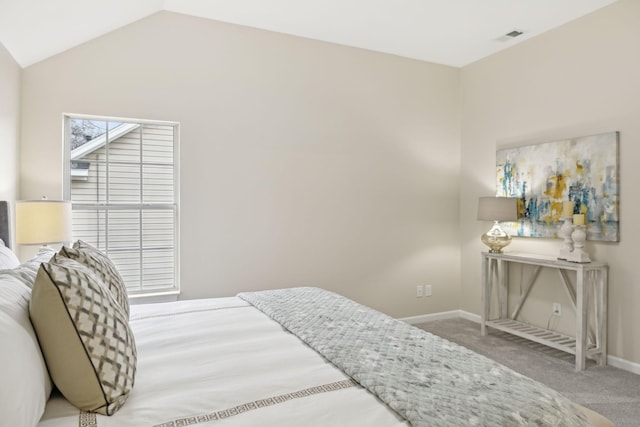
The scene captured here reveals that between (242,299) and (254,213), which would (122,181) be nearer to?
(254,213)

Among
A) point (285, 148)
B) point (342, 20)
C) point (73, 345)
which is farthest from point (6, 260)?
point (342, 20)

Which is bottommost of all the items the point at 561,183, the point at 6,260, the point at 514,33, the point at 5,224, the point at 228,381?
the point at 228,381

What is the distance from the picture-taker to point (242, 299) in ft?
8.30

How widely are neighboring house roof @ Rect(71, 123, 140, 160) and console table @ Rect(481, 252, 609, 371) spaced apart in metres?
3.42

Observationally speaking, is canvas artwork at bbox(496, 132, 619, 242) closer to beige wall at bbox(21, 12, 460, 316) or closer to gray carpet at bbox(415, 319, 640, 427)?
beige wall at bbox(21, 12, 460, 316)

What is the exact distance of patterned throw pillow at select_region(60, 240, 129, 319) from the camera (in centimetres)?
168

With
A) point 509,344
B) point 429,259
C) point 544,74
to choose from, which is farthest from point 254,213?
point 544,74

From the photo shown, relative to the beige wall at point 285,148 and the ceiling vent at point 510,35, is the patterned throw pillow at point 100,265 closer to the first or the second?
the beige wall at point 285,148

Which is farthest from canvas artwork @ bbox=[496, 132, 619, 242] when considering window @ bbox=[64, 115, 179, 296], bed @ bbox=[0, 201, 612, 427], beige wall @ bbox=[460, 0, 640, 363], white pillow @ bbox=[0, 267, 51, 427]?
white pillow @ bbox=[0, 267, 51, 427]

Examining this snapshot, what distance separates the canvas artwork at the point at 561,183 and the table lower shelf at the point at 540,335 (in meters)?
0.84

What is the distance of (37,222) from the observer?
2.49 metres

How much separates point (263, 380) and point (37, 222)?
196 centimetres

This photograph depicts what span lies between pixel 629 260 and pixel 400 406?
295 cm

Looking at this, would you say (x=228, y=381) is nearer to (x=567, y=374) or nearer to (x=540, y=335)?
(x=567, y=374)
